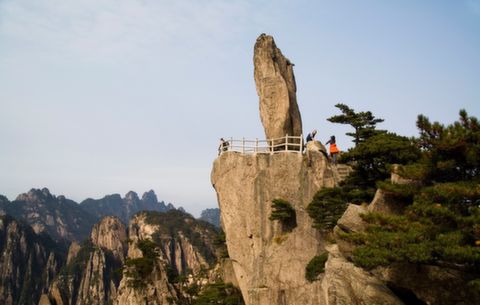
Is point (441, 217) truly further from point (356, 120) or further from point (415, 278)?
point (356, 120)

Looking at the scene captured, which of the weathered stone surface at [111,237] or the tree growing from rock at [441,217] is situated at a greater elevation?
the tree growing from rock at [441,217]

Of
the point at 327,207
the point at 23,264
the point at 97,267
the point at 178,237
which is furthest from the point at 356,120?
the point at 23,264

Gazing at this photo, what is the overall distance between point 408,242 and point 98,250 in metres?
157

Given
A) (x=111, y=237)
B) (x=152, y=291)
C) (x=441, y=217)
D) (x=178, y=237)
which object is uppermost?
(x=441, y=217)

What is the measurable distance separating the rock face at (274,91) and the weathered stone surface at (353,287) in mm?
17994

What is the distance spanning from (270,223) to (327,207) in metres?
7.32

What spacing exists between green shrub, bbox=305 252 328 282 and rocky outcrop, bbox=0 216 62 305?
16617 centimetres

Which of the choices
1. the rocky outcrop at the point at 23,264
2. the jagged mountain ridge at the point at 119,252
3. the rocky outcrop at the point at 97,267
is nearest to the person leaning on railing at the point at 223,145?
the jagged mountain ridge at the point at 119,252

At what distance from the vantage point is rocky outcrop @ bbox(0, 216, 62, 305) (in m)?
172

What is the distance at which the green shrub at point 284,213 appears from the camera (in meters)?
→ 33.3

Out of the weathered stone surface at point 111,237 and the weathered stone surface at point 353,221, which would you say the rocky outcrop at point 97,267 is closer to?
the weathered stone surface at point 111,237

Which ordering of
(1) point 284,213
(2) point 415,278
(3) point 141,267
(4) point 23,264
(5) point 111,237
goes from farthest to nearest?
(4) point 23,264
(5) point 111,237
(3) point 141,267
(1) point 284,213
(2) point 415,278

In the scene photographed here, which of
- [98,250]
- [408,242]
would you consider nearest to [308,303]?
[408,242]

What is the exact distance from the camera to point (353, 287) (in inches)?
734
